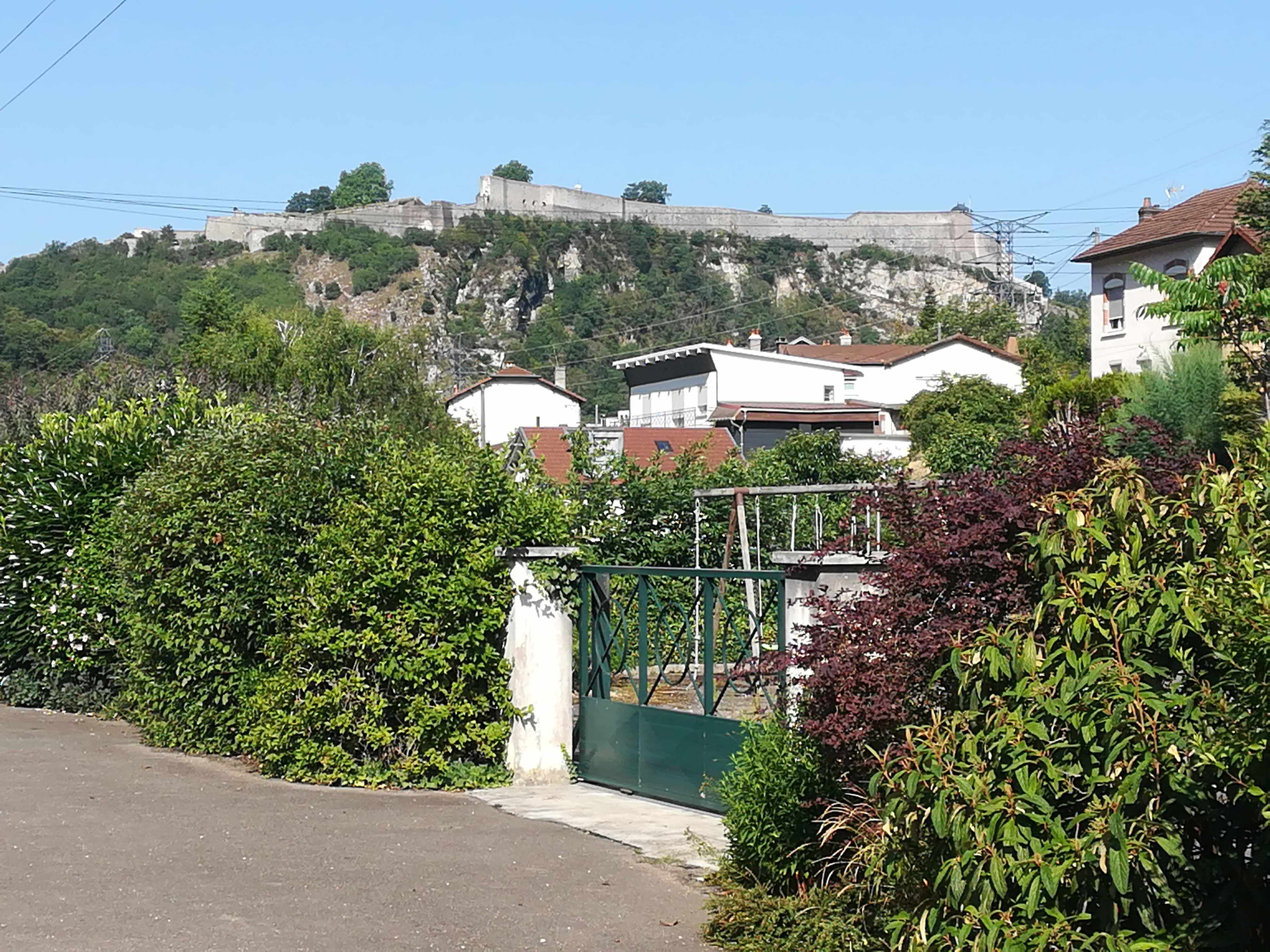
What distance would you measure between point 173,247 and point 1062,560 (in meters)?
158

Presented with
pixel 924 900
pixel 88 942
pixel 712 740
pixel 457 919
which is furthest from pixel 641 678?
pixel 924 900

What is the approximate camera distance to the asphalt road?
276 inches

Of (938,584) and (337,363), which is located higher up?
(337,363)

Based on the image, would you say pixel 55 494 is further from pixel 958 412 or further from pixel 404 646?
pixel 958 412

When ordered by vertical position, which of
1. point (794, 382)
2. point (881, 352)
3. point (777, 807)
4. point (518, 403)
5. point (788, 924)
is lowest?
point (788, 924)

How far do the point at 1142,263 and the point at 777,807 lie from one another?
131 ft

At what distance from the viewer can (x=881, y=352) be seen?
273ft

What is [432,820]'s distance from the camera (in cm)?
989

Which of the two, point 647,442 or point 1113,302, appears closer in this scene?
point 1113,302

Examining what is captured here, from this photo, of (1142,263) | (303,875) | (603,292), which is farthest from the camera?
(603,292)

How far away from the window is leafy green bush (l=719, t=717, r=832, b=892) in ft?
143

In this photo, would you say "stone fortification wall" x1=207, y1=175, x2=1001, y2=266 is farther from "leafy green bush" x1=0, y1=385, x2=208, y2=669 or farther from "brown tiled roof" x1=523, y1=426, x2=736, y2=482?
"leafy green bush" x1=0, y1=385, x2=208, y2=669

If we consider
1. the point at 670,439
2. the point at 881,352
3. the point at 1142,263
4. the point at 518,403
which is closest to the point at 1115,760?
the point at 1142,263

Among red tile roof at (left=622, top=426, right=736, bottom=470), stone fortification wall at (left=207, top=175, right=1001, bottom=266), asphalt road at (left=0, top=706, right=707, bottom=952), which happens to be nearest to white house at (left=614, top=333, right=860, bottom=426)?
red tile roof at (left=622, top=426, right=736, bottom=470)
